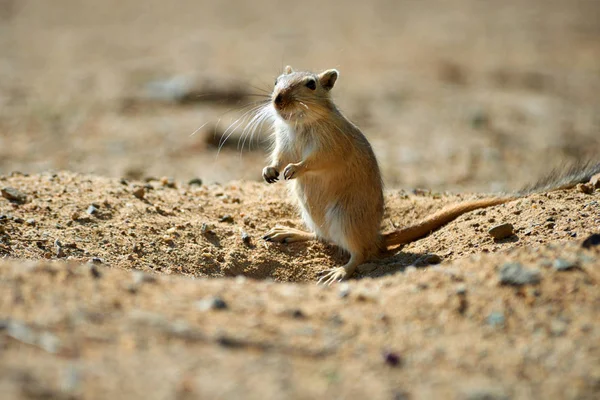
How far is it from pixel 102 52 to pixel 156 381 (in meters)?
13.1

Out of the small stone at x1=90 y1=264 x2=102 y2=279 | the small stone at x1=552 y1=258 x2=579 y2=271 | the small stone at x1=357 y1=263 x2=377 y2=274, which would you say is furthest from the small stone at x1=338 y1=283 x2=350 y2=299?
the small stone at x1=357 y1=263 x2=377 y2=274

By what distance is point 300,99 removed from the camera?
5.90 m

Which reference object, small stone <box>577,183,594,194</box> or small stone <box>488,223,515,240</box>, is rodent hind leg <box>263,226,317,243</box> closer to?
small stone <box>488,223,515,240</box>

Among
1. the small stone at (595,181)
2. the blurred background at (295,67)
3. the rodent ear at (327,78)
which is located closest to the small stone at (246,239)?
the rodent ear at (327,78)

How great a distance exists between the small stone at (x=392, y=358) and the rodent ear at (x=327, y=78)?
3.32 m

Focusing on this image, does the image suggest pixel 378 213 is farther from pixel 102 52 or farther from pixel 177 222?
pixel 102 52

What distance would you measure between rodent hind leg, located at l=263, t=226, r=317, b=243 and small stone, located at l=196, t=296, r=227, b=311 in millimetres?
2235

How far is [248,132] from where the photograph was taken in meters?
10.7

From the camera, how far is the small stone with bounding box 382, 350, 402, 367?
131 inches

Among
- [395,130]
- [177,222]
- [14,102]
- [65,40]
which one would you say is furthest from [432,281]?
[65,40]

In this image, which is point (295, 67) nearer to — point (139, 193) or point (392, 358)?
point (139, 193)

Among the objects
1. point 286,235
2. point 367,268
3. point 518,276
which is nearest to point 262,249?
point 286,235

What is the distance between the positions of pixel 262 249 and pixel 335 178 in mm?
819

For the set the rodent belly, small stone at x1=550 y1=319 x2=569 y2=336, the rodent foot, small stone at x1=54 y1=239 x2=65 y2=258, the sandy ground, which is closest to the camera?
the sandy ground
